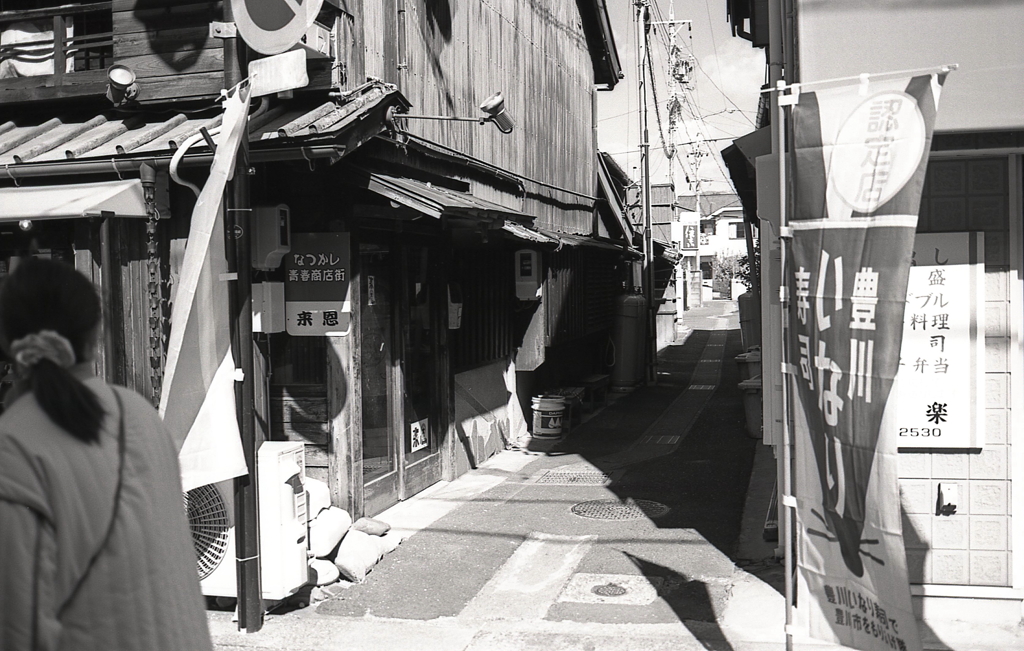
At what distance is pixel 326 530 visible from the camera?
777 centimetres

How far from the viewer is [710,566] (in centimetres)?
786

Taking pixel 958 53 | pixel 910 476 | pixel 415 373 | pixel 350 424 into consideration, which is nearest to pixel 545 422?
pixel 415 373

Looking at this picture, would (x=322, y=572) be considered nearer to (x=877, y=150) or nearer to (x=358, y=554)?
(x=358, y=554)

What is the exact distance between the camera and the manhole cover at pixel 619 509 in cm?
970

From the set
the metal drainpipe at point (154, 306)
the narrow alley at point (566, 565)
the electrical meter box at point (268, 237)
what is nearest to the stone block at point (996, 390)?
the narrow alley at point (566, 565)

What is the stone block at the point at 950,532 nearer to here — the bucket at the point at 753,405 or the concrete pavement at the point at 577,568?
the concrete pavement at the point at 577,568

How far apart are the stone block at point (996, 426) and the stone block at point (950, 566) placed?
2.50ft

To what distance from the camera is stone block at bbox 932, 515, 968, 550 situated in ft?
20.3

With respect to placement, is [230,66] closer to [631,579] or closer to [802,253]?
[802,253]

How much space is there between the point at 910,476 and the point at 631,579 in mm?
2402

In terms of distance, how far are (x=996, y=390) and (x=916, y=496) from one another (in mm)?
850

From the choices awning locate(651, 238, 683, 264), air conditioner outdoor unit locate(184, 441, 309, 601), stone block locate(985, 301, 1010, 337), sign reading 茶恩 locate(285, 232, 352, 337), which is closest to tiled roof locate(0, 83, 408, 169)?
sign reading 茶恩 locate(285, 232, 352, 337)

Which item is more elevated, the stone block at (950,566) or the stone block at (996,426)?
the stone block at (996,426)

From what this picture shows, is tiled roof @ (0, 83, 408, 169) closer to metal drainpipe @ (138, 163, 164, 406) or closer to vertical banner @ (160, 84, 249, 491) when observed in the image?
metal drainpipe @ (138, 163, 164, 406)
